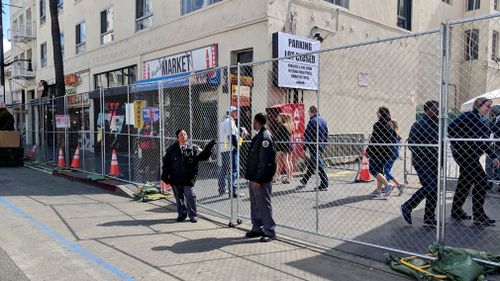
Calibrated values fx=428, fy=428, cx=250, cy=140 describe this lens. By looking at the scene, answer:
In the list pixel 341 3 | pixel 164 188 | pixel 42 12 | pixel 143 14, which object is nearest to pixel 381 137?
pixel 164 188

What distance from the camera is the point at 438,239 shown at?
484cm

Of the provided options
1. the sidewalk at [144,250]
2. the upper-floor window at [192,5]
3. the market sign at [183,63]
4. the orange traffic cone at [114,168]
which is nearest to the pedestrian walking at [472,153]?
the sidewalk at [144,250]

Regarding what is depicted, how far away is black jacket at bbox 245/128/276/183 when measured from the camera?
600 centimetres

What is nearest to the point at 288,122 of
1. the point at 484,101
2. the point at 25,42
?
the point at 484,101

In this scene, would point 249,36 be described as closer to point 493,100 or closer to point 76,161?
point 493,100

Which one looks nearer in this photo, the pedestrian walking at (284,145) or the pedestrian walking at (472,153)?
the pedestrian walking at (472,153)

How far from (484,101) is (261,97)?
737 centimetres

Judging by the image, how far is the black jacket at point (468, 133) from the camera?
594 centimetres

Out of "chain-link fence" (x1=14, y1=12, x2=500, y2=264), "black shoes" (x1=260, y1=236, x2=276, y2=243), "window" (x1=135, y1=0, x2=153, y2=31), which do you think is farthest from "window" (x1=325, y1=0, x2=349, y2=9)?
"black shoes" (x1=260, y1=236, x2=276, y2=243)

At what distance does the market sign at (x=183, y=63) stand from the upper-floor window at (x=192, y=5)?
1653mm

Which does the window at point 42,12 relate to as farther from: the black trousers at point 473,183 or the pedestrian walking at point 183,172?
the black trousers at point 473,183

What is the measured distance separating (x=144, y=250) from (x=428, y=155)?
4.19 metres

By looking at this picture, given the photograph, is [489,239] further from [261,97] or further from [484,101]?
[261,97]

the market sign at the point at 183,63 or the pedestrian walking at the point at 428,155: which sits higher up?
the market sign at the point at 183,63
